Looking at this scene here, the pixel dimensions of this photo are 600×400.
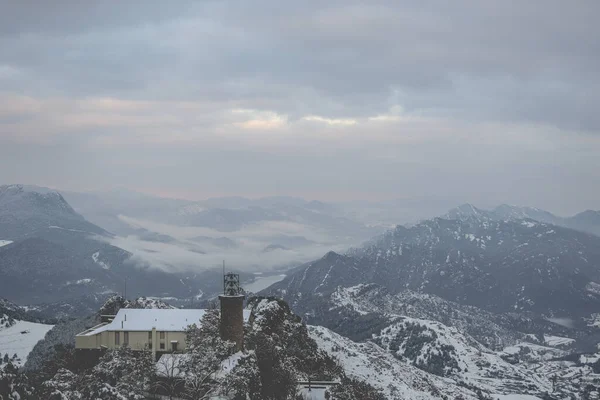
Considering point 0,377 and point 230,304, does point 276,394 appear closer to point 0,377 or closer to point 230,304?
point 230,304

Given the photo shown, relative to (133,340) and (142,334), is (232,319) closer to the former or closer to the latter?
(142,334)

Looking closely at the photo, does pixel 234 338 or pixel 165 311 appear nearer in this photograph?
pixel 234 338

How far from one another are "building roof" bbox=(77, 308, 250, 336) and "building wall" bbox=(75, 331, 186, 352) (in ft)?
1.98

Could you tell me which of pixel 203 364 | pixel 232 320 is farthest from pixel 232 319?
pixel 203 364

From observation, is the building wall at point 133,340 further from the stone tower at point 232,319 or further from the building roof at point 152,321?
the stone tower at point 232,319

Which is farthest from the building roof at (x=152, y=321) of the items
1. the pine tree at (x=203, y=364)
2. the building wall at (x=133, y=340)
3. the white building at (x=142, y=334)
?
the pine tree at (x=203, y=364)

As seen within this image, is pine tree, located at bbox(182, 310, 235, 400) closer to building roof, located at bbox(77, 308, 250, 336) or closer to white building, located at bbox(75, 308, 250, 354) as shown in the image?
white building, located at bbox(75, 308, 250, 354)

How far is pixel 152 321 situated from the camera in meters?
95.6

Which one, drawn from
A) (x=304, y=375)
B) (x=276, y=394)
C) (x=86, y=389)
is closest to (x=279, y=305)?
(x=304, y=375)

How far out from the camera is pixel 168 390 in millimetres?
63875

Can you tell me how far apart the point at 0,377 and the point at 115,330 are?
142ft

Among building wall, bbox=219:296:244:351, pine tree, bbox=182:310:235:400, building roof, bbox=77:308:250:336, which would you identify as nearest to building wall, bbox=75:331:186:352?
building roof, bbox=77:308:250:336

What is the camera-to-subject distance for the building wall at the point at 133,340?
92.9m

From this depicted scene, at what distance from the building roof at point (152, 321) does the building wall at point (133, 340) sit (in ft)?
1.98
